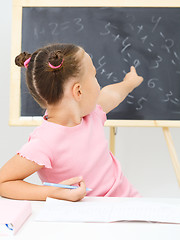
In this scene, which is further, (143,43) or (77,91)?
(143,43)

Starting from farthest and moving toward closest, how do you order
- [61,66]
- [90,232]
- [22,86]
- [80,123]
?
[22,86], [80,123], [61,66], [90,232]

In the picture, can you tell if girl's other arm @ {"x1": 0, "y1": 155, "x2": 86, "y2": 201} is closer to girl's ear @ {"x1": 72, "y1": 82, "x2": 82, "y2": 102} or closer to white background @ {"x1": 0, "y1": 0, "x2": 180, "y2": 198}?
girl's ear @ {"x1": 72, "y1": 82, "x2": 82, "y2": 102}

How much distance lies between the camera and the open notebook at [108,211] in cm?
79

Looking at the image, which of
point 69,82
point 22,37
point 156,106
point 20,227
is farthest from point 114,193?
point 22,37

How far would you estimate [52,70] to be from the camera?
3.77 feet

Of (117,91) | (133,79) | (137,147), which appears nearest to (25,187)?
(117,91)

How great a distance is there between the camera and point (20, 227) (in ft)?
2.48

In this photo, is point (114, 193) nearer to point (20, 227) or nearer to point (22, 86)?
point (20, 227)

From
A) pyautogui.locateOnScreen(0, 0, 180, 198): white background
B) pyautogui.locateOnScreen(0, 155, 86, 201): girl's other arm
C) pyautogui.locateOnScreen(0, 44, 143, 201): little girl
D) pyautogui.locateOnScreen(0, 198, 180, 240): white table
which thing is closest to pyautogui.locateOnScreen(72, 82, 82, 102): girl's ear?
pyautogui.locateOnScreen(0, 44, 143, 201): little girl

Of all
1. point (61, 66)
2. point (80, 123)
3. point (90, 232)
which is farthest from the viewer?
point (80, 123)

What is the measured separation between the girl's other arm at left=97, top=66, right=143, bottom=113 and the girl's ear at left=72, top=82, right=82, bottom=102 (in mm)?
349

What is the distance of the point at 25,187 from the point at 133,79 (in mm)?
1162

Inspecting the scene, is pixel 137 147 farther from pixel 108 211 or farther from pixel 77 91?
pixel 108 211

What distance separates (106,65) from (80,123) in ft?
3.00
